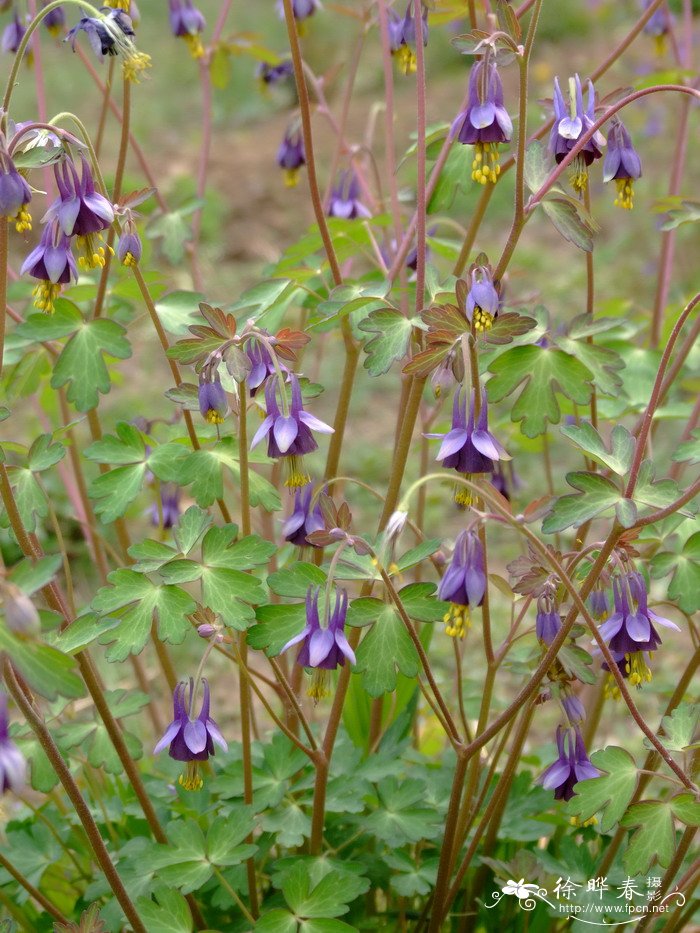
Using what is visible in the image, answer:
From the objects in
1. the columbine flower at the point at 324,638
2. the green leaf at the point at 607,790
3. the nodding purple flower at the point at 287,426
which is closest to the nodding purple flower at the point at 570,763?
the green leaf at the point at 607,790

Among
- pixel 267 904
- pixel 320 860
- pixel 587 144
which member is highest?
pixel 587 144

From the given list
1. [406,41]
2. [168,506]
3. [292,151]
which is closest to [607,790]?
[168,506]

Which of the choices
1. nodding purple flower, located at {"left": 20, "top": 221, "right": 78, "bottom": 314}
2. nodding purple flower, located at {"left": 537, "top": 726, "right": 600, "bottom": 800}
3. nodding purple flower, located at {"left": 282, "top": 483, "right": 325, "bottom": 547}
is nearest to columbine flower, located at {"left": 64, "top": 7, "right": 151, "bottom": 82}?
nodding purple flower, located at {"left": 20, "top": 221, "right": 78, "bottom": 314}

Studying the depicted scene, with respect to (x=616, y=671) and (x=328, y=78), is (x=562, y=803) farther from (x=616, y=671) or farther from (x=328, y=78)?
(x=328, y=78)

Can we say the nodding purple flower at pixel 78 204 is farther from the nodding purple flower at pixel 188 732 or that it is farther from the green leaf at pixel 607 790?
the green leaf at pixel 607 790

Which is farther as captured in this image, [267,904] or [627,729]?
[627,729]

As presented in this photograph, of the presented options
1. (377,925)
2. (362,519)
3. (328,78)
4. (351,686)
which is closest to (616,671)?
(377,925)

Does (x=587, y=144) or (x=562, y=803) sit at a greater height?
(x=587, y=144)
